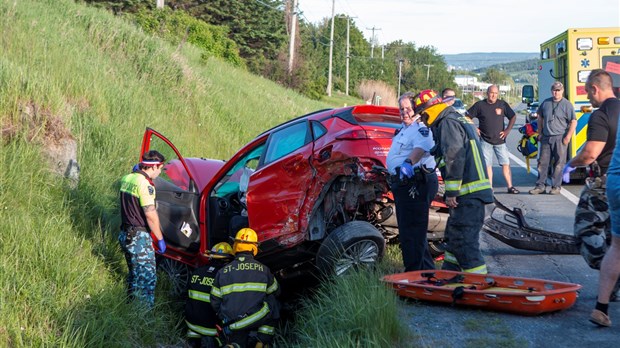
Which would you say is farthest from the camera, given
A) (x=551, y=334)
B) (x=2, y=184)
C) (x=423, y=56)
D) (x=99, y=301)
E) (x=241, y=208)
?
(x=423, y=56)

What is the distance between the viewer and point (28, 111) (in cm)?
900

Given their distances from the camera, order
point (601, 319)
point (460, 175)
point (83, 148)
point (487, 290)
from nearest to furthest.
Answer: point (601, 319)
point (487, 290)
point (460, 175)
point (83, 148)

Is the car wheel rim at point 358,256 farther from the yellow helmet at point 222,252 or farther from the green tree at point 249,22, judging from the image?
the green tree at point 249,22

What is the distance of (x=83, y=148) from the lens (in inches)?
384

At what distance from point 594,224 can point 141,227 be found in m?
3.97

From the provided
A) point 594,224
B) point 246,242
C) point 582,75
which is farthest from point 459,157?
point 582,75

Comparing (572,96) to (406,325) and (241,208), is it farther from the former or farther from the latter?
(406,325)

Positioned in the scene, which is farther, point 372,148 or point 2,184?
point 2,184

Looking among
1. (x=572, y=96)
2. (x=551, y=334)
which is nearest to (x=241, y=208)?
(x=551, y=334)

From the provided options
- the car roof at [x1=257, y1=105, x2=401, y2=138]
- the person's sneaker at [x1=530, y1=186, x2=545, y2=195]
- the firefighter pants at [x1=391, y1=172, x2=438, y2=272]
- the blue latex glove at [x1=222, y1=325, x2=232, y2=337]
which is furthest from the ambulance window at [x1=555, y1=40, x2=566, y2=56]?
the blue latex glove at [x1=222, y1=325, x2=232, y2=337]

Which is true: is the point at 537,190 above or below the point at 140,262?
above

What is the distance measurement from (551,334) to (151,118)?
348 inches

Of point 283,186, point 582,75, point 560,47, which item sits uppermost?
point 560,47

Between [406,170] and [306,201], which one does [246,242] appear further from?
[406,170]
